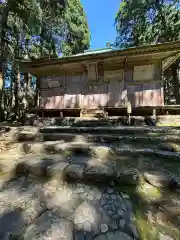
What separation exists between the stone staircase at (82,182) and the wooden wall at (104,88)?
16.7ft

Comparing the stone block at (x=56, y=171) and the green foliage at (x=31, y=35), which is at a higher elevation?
the green foliage at (x=31, y=35)

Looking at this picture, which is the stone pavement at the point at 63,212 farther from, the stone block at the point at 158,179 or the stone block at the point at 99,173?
the stone block at the point at 158,179

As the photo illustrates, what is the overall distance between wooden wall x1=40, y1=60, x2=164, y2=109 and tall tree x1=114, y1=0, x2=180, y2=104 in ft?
19.9

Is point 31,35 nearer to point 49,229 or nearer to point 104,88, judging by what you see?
point 104,88

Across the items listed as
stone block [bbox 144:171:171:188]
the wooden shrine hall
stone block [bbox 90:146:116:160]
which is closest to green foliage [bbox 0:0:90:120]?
the wooden shrine hall

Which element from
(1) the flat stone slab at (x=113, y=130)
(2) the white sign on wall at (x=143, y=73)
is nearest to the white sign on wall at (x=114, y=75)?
(2) the white sign on wall at (x=143, y=73)

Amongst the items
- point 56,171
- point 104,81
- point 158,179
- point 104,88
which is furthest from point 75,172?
point 104,81

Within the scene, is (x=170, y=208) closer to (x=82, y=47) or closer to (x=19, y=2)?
(x=19, y=2)

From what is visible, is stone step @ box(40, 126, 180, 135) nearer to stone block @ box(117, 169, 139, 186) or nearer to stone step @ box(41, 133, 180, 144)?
stone step @ box(41, 133, 180, 144)

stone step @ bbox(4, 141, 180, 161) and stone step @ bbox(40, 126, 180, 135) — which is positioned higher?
stone step @ bbox(40, 126, 180, 135)

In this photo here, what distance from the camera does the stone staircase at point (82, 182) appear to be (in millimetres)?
1485

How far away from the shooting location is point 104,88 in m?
8.73

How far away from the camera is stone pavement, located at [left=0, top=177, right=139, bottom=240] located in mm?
1414

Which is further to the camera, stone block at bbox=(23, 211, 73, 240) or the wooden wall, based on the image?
the wooden wall
